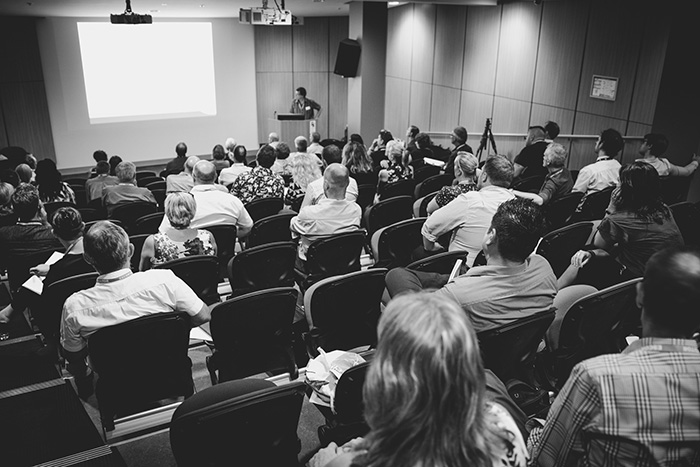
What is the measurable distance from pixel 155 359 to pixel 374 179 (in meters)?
4.97

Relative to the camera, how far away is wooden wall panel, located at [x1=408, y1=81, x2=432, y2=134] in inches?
541

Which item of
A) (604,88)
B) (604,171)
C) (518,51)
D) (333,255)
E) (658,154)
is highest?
(518,51)

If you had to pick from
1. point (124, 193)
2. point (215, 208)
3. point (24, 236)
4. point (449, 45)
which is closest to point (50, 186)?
point (124, 193)

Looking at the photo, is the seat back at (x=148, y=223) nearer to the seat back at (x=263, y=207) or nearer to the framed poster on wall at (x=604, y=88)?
the seat back at (x=263, y=207)

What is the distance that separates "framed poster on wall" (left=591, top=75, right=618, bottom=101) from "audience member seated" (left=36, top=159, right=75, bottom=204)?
26.8ft

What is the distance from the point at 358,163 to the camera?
24.3 feet

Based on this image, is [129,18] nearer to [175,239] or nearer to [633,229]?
[175,239]

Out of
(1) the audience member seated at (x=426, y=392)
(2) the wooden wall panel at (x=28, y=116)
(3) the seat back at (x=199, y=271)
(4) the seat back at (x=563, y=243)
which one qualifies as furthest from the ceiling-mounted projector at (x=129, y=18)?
(1) the audience member seated at (x=426, y=392)

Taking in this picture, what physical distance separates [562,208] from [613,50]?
13.9 feet

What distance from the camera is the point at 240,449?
2.17m

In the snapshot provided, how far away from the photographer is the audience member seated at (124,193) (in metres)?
6.82

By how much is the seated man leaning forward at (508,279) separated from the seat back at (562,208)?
10.0 ft

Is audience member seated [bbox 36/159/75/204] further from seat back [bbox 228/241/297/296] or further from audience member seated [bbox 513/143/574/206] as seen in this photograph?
audience member seated [bbox 513/143/574/206]

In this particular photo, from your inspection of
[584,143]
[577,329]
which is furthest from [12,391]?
[584,143]
